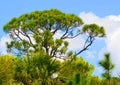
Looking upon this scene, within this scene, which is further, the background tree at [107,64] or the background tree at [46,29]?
the background tree at [46,29]

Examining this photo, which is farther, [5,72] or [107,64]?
[5,72]

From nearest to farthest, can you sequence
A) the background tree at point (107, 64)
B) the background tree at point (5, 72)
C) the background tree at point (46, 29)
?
1. the background tree at point (107, 64)
2. the background tree at point (5, 72)
3. the background tree at point (46, 29)

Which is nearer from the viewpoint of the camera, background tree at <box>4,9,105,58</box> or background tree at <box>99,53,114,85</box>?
background tree at <box>99,53,114,85</box>

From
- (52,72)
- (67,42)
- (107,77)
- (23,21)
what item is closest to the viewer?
(107,77)

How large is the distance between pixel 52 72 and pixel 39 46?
26.6 m

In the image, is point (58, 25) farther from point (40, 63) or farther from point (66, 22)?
point (40, 63)

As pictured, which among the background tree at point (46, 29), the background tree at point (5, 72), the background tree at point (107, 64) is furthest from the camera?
the background tree at point (46, 29)

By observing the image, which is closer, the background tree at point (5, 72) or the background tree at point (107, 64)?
the background tree at point (107, 64)

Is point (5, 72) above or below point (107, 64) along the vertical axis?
above

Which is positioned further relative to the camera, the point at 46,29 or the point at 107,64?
the point at 46,29

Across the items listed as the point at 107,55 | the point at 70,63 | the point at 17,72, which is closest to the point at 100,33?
the point at 70,63

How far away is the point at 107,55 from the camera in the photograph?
13.5 metres

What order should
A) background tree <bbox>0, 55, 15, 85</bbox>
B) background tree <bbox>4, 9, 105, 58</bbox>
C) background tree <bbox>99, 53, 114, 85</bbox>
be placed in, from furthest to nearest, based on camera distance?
background tree <bbox>4, 9, 105, 58</bbox>
background tree <bbox>0, 55, 15, 85</bbox>
background tree <bbox>99, 53, 114, 85</bbox>

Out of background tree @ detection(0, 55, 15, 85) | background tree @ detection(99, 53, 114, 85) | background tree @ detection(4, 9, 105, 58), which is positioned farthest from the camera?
background tree @ detection(4, 9, 105, 58)
